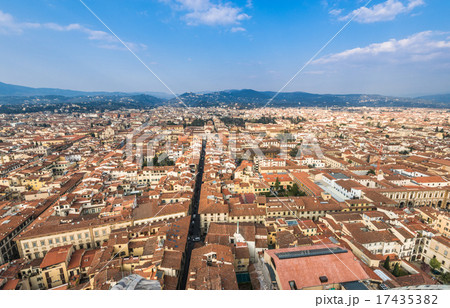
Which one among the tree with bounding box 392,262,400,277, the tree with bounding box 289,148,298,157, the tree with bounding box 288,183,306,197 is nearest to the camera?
the tree with bounding box 392,262,400,277

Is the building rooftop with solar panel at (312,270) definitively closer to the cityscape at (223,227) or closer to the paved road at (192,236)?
the cityscape at (223,227)

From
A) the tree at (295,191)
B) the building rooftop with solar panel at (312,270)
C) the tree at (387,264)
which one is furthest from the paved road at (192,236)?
the tree at (387,264)

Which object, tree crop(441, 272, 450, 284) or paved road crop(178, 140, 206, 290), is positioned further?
paved road crop(178, 140, 206, 290)

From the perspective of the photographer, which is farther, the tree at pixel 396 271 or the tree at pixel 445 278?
the tree at pixel 396 271

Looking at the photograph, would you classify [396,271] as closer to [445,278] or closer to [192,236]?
[445,278]

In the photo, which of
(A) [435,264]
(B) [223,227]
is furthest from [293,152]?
(B) [223,227]

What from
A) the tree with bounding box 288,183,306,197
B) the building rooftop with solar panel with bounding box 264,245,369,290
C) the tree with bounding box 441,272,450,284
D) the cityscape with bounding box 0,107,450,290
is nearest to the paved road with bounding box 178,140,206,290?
the cityscape with bounding box 0,107,450,290

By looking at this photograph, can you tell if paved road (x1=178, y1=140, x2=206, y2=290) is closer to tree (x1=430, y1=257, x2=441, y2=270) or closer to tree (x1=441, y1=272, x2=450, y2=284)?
tree (x1=441, y1=272, x2=450, y2=284)

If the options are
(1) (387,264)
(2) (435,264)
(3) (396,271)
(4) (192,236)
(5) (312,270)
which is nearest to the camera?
(5) (312,270)
